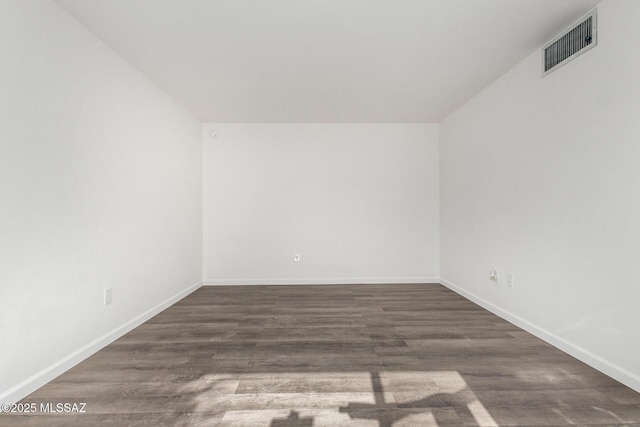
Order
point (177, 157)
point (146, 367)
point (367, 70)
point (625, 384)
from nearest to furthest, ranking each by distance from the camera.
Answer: point (625, 384) < point (146, 367) < point (367, 70) < point (177, 157)

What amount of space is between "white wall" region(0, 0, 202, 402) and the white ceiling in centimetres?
33

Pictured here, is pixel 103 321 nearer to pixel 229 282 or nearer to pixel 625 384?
pixel 229 282

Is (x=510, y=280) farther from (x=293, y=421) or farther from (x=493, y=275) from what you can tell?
(x=293, y=421)

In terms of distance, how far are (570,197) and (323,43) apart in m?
2.39

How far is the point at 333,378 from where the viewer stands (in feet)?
6.13

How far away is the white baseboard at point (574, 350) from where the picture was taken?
5.81 ft

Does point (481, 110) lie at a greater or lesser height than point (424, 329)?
greater

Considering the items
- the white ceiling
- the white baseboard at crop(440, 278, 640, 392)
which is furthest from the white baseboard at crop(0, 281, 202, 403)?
the white baseboard at crop(440, 278, 640, 392)

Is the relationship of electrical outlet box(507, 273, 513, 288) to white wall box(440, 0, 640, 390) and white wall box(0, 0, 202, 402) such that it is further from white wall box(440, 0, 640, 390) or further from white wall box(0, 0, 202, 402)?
white wall box(0, 0, 202, 402)

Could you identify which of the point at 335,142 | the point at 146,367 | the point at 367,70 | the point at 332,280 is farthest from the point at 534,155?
the point at 146,367

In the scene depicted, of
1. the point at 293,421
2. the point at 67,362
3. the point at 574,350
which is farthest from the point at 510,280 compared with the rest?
the point at 67,362

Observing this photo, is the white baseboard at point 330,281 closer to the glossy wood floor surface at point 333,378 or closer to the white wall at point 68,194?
the white wall at point 68,194

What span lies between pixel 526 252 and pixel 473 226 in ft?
3.06

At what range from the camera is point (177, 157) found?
367 cm
